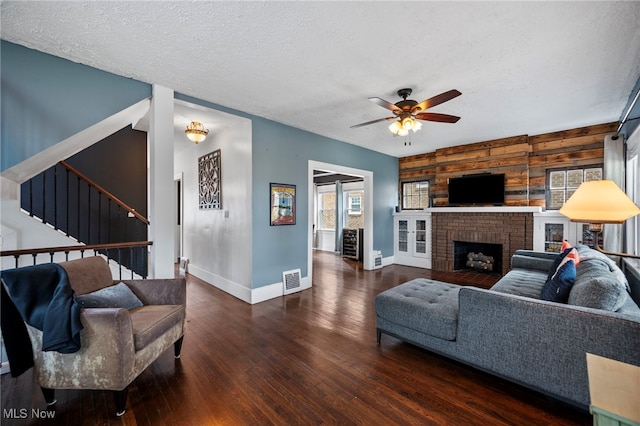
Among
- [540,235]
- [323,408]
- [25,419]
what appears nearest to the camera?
[25,419]

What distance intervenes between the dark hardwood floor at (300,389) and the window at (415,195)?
4.32 m

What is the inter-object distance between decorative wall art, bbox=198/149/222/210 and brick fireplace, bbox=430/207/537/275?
14.7ft

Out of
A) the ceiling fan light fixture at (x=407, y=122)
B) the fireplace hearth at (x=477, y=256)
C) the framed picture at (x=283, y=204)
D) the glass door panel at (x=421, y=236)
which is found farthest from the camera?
the glass door panel at (x=421, y=236)

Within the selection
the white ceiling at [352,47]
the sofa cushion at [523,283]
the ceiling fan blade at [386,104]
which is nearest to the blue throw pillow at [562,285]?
the sofa cushion at [523,283]

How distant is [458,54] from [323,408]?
303cm

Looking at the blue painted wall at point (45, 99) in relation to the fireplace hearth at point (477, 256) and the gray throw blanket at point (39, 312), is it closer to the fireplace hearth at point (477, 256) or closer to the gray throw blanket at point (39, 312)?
the gray throw blanket at point (39, 312)

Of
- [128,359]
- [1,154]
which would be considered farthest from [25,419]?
[1,154]

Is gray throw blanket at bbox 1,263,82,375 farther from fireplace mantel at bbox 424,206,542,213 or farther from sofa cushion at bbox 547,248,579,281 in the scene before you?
fireplace mantel at bbox 424,206,542,213

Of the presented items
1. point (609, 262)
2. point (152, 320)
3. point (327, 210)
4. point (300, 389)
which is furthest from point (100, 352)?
point (327, 210)

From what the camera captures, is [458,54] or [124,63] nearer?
[458,54]

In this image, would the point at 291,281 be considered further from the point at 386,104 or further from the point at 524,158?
the point at 524,158

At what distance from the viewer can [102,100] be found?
2.70 metres

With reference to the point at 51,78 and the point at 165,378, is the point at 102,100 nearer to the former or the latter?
the point at 51,78

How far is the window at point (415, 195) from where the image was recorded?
6.56 m
